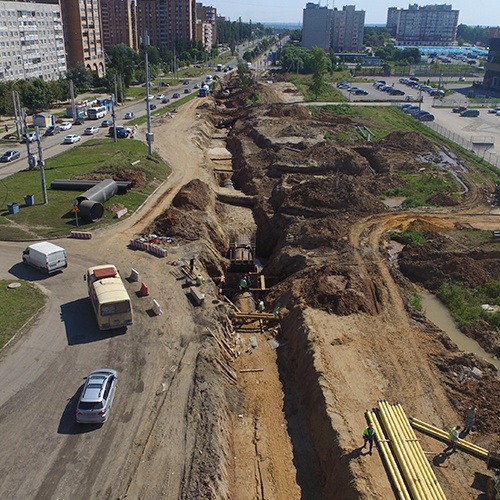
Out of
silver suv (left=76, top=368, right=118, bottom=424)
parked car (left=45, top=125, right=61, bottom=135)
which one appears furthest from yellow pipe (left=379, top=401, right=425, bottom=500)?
parked car (left=45, top=125, right=61, bottom=135)

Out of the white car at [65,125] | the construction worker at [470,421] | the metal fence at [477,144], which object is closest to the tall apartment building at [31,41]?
the white car at [65,125]

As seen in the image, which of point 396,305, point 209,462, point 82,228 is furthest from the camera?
point 82,228

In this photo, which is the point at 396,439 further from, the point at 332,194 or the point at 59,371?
the point at 332,194

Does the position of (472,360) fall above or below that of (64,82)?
below

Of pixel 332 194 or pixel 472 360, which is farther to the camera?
pixel 332 194

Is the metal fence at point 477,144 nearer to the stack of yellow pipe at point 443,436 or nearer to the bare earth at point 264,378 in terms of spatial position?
the bare earth at point 264,378

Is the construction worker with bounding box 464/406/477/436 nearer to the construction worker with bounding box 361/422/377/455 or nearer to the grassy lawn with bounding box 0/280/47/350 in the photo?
the construction worker with bounding box 361/422/377/455

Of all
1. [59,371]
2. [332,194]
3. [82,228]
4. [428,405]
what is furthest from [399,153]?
[59,371]
